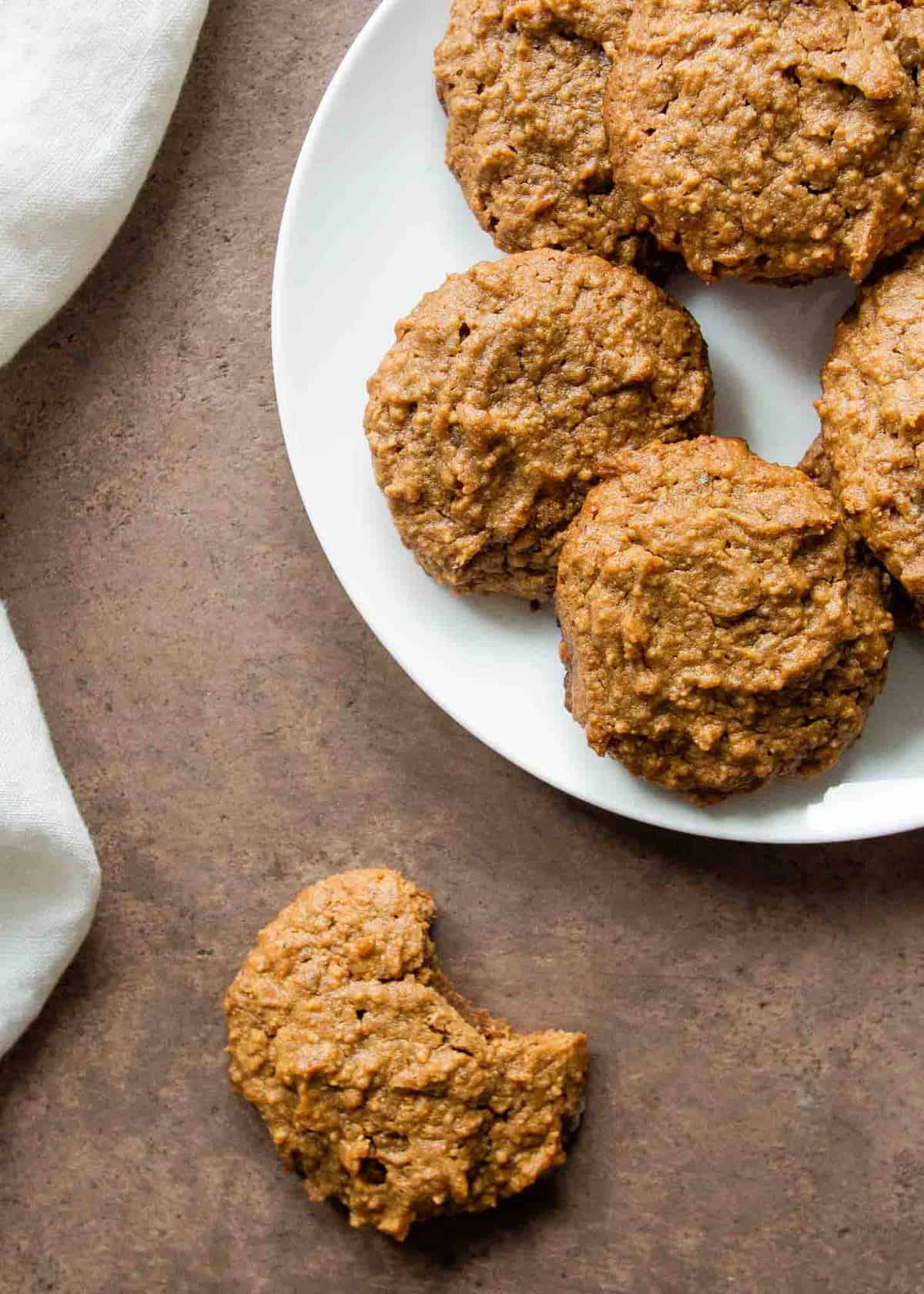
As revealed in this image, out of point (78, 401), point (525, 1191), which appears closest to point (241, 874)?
point (525, 1191)

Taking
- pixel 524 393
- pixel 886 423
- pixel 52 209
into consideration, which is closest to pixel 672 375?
pixel 524 393

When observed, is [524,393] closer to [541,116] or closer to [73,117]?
[541,116]

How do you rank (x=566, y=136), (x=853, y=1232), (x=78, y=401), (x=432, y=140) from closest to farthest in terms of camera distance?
1. (x=566, y=136)
2. (x=432, y=140)
3. (x=853, y=1232)
4. (x=78, y=401)

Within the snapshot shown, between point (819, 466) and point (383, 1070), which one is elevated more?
point (819, 466)

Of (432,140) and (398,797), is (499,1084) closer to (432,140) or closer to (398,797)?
(398,797)

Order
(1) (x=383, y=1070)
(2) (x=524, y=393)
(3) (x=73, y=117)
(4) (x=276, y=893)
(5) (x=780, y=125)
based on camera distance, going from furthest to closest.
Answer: (4) (x=276, y=893), (3) (x=73, y=117), (1) (x=383, y=1070), (2) (x=524, y=393), (5) (x=780, y=125)

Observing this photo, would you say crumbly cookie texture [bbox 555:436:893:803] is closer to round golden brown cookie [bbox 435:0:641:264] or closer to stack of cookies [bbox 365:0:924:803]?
stack of cookies [bbox 365:0:924:803]

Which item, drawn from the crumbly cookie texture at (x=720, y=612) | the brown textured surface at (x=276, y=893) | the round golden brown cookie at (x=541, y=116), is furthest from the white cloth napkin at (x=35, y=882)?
the round golden brown cookie at (x=541, y=116)
